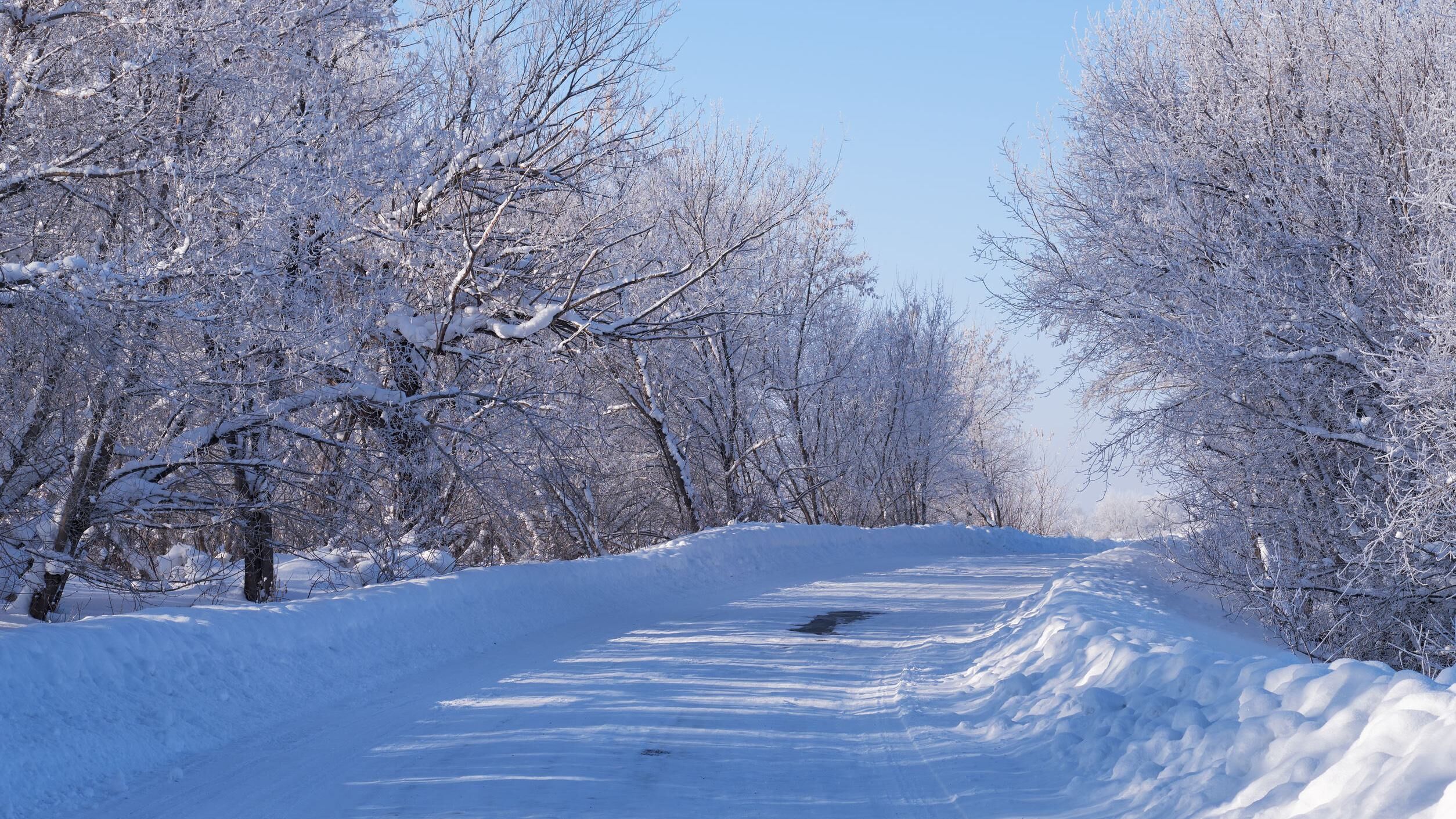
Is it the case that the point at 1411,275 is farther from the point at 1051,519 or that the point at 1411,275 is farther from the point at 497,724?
the point at 1051,519

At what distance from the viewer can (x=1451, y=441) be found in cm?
941

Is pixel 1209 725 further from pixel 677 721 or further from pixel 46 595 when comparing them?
pixel 46 595

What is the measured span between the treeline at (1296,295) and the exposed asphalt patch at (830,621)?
14.4 ft

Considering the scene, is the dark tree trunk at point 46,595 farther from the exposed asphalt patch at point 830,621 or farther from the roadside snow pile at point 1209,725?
the roadside snow pile at point 1209,725

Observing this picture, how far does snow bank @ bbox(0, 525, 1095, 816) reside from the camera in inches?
223

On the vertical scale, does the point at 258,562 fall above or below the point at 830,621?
above

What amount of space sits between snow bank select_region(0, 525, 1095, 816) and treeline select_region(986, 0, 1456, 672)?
7.31 meters

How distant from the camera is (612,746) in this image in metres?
6.16

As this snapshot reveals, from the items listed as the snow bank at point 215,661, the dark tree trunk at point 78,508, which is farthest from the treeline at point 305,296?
the snow bank at point 215,661

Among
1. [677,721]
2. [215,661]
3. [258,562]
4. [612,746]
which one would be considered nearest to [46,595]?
[258,562]

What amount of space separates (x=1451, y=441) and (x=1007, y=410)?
1628 inches

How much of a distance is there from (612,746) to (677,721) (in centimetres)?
78

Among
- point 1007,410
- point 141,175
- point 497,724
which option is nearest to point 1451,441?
point 497,724

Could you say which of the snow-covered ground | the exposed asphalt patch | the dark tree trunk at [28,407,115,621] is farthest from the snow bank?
the dark tree trunk at [28,407,115,621]
